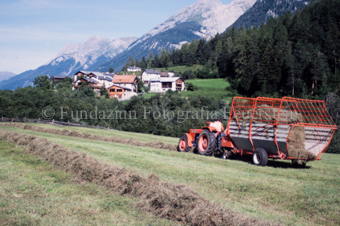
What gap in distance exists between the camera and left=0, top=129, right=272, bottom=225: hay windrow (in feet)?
18.9

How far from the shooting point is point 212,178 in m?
9.45

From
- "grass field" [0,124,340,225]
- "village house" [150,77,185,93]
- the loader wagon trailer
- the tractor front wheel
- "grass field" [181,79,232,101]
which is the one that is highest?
"village house" [150,77,185,93]

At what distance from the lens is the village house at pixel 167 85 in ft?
365

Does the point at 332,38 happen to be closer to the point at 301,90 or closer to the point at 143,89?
the point at 301,90

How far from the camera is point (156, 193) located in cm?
706

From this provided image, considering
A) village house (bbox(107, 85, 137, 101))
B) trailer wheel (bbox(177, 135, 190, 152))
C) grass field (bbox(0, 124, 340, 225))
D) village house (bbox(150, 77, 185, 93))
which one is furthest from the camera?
village house (bbox(150, 77, 185, 93))

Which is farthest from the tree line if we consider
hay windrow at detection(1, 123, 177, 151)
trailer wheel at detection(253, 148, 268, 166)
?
trailer wheel at detection(253, 148, 268, 166)

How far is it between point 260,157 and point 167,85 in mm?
103252

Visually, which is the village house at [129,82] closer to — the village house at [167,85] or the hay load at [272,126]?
the village house at [167,85]

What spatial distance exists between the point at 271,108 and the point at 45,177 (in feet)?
30.4

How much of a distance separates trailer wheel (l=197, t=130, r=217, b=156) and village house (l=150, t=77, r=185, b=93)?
9089cm

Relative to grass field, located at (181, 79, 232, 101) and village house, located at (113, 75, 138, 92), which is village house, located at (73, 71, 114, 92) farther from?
grass field, located at (181, 79, 232, 101)

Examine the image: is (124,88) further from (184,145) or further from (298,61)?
(184,145)

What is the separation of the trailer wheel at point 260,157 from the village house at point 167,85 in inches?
3718
